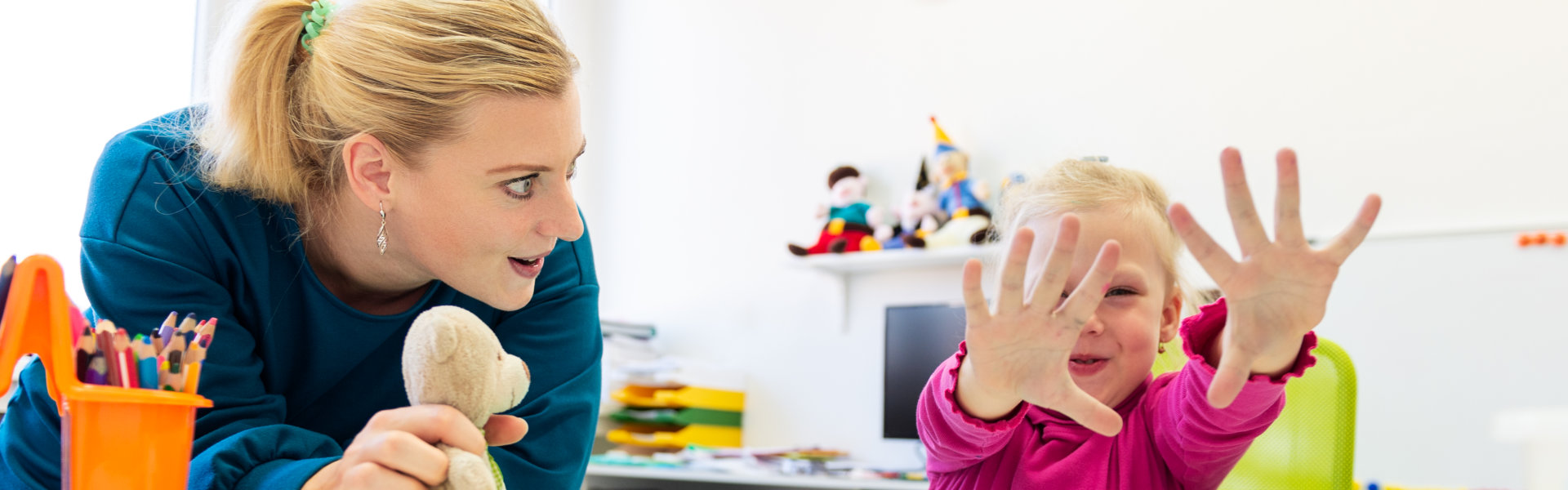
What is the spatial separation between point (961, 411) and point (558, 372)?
0.36 metres

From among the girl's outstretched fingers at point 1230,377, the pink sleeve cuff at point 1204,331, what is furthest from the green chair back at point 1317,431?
the girl's outstretched fingers at point 1230,377

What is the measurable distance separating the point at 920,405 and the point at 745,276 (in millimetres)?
2366

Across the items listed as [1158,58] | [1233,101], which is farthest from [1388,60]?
[1158,58]

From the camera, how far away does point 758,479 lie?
2.45 m

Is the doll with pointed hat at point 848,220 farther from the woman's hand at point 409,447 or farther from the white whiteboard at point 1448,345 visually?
the woman's hand at point 409,447

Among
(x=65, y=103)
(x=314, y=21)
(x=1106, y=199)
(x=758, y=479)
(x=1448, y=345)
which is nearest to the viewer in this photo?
(x=314, y=21)

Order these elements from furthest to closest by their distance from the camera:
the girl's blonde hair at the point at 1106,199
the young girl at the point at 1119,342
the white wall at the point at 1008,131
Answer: the white wall at the point at 1008,131
the girl's blonde hair at the point at 1106,199
the young girl at the point at 1119,342

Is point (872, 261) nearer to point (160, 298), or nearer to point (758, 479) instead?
point (758, 479)

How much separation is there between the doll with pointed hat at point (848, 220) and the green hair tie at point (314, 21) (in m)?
2.09

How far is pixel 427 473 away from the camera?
1.83 feet

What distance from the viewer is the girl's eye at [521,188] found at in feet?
2.71

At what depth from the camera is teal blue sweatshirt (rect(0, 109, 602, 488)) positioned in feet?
2.47

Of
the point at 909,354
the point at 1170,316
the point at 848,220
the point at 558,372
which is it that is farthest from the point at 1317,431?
the point at 848,220

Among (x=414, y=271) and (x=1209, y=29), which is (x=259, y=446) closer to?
(x=414, y=271)
